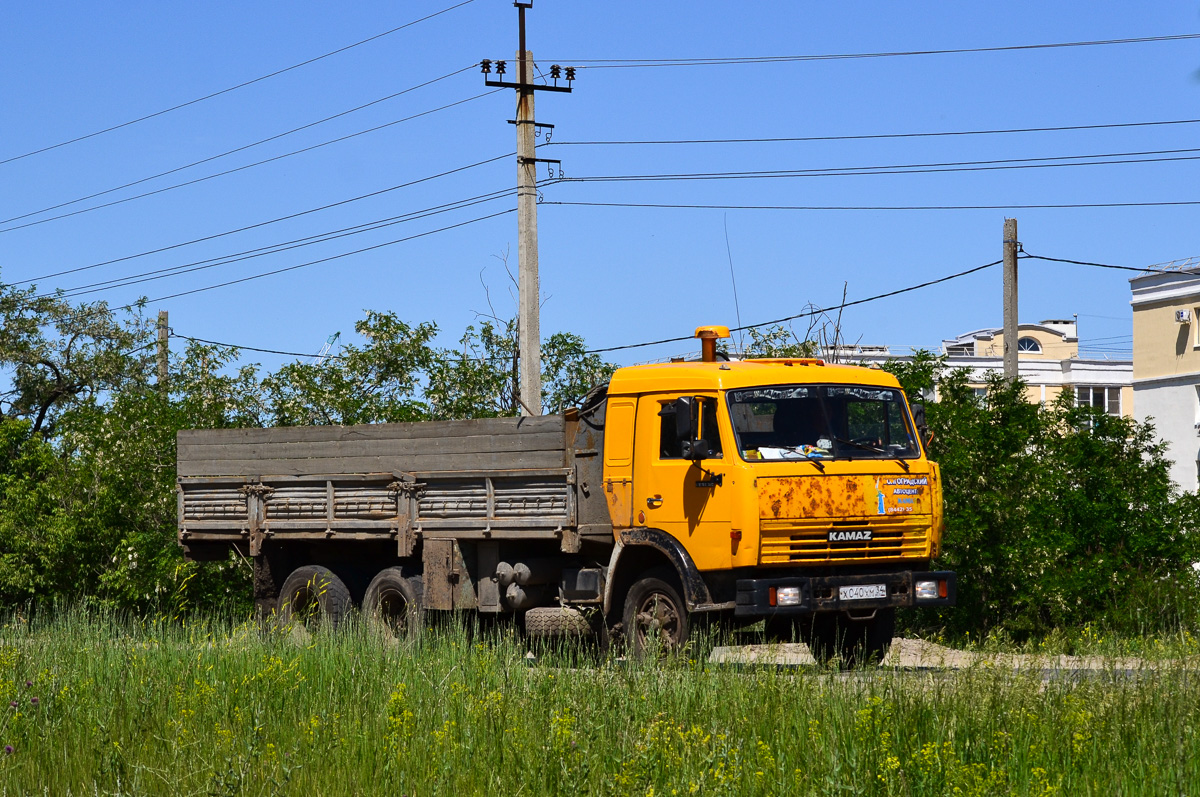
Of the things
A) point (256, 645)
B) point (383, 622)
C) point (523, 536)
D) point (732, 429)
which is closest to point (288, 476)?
point (383, 622)

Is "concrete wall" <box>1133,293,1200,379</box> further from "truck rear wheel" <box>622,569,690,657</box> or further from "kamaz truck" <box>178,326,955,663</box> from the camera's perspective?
"truck rear wheel" <box>622,569,690,657</box>

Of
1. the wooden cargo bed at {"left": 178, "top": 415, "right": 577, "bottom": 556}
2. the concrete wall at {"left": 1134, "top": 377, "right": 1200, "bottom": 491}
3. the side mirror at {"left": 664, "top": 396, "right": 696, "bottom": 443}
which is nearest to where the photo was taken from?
the side mirror at {"left": 664, "top": 396, "right": 696, "bottom": 443}

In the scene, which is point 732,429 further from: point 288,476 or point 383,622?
point 288,476

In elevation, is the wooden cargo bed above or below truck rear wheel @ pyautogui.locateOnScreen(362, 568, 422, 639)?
above

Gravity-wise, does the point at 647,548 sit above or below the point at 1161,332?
below

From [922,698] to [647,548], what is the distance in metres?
4.89

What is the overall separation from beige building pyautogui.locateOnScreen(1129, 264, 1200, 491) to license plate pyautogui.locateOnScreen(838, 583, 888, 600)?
161 ft

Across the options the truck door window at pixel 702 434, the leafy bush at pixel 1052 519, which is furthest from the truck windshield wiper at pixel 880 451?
the leafy bush at pixel 1052 519

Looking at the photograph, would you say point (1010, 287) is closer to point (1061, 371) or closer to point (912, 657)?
point (912, 657)

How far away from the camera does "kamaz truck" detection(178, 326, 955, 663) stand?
11281 mm

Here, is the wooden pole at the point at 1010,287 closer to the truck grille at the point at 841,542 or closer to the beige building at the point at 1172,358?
the truck grille at the point at 841,542

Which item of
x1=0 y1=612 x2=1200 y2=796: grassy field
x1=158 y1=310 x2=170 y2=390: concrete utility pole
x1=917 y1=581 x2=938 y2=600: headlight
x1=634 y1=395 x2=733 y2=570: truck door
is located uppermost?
x1=158 y1=310 x2=170 y2=390: concrete utility pole

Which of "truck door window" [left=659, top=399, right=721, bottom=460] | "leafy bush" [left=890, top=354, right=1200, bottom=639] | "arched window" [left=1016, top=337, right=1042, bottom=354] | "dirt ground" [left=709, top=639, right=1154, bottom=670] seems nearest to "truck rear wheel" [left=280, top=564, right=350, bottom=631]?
Answer: "dirt ground" [left=709, top=639, right=1154, bottom=670]

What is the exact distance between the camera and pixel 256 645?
11.0m
